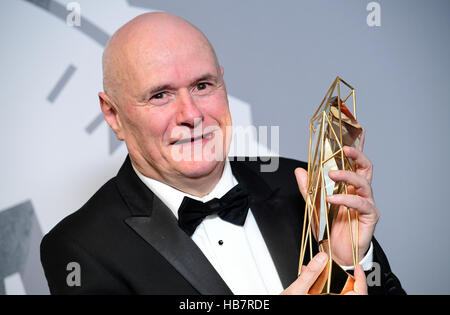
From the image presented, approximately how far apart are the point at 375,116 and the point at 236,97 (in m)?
0.84

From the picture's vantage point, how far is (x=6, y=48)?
113 inches

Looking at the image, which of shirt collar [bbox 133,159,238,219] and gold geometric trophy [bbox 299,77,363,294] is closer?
gold geometric trophy [bbox 299,77,363,294]

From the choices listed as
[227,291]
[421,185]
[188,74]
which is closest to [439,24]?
[421,185]

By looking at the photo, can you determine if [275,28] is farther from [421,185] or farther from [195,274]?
[195,274]

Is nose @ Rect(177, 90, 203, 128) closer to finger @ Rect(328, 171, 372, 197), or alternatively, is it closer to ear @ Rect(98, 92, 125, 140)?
ear @ Rect(98, 92, 125, 140)

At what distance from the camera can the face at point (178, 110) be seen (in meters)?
1.75

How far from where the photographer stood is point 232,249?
1928mm

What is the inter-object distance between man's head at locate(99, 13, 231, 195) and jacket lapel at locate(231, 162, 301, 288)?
295 millimetres

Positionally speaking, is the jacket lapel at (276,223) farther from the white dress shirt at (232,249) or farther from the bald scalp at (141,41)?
the bald scalp at (141,41)

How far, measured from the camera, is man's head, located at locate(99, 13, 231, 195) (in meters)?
1.76

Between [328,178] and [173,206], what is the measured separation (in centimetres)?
58

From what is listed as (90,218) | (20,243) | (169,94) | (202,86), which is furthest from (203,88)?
(20,243)

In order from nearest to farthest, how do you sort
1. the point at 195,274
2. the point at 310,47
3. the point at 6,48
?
the point at 195,274, the point at 6,48, the point at 310,47
